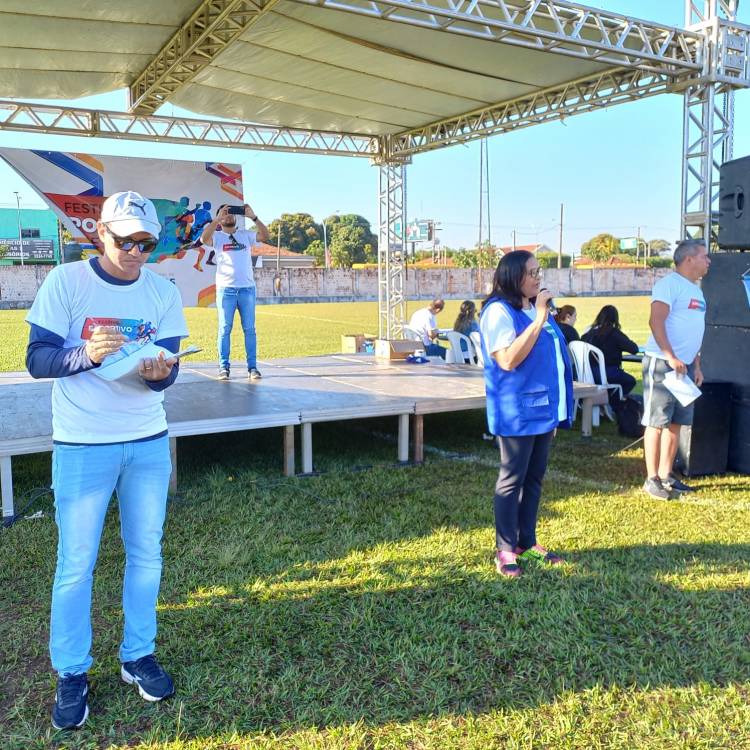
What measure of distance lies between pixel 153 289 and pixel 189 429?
2858 mm

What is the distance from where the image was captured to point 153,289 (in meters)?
2.50

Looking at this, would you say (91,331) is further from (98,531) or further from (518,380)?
(518,380)

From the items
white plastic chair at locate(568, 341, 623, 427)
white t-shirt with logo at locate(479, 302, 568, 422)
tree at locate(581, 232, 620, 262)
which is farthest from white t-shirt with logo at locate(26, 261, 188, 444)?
tree at locate(581, 232, 620, 262)

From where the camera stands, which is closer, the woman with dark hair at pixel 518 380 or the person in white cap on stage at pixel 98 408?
the person in white cap on stage at pixel 98 408

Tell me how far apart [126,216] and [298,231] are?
88.1 meters

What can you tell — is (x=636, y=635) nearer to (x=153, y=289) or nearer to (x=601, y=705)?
(x=601, y=705)

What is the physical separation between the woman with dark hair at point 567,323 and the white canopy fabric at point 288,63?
9.19 ft

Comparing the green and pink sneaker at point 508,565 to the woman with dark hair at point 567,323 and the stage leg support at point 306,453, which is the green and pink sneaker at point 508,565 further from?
the woman with dark hair at point 567,323

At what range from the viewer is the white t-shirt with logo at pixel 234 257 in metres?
6.93

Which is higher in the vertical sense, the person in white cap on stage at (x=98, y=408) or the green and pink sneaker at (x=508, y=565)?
the person in white cap on stage at (x=98, y=408)

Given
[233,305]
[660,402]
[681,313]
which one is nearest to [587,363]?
[660,402]

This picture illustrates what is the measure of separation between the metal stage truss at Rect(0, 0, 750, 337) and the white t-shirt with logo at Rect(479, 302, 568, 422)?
3.96 m

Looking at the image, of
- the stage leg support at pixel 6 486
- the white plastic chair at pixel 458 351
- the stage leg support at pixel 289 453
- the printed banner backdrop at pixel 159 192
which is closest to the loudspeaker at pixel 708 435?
the stage leg support at pixel 289 453

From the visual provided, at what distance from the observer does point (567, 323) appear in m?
8.12
